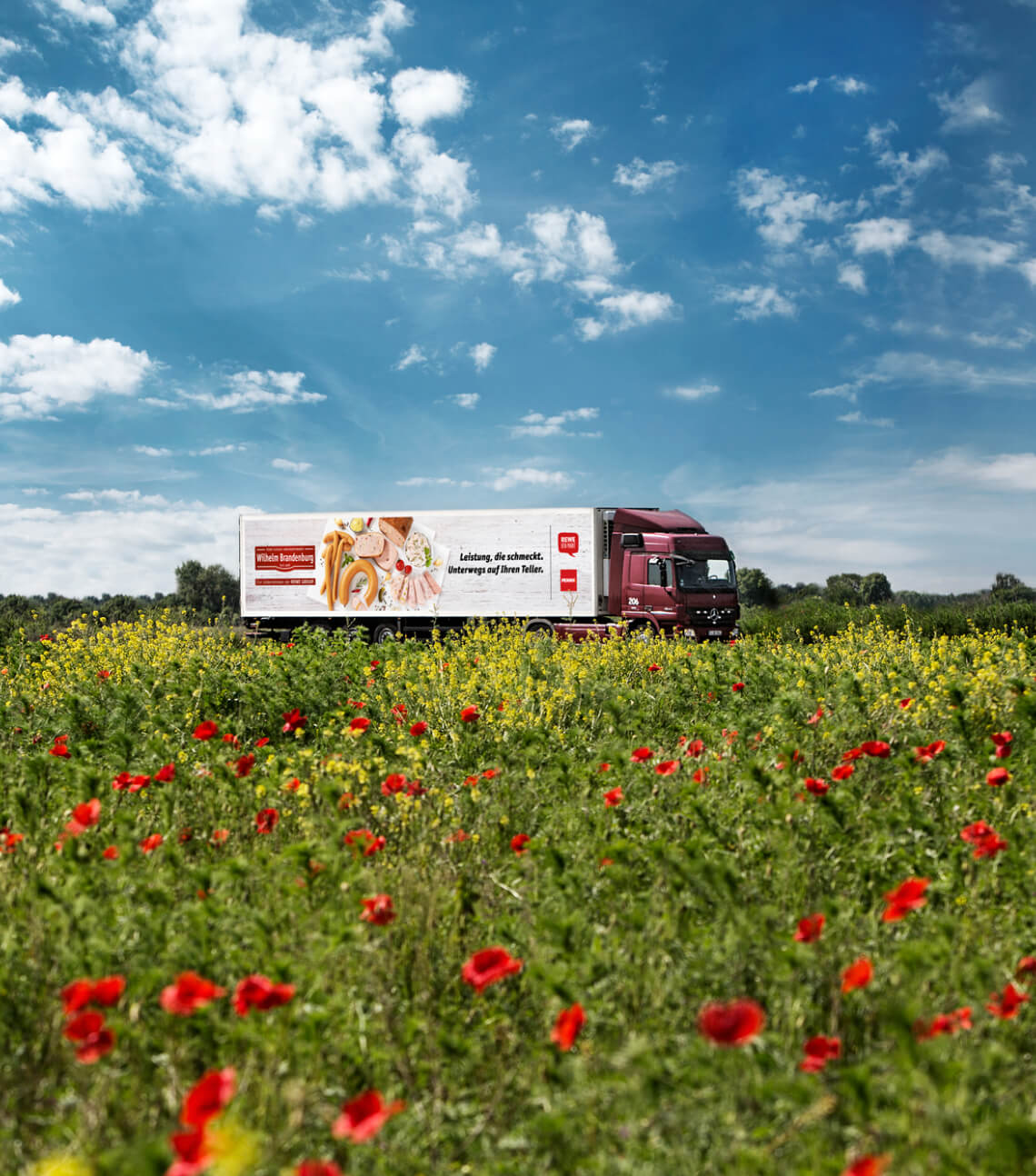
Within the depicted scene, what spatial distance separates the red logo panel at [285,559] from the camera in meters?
26.5

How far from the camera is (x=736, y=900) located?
11.9ft

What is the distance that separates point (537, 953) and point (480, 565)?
21290 mm

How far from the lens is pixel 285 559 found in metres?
26.8

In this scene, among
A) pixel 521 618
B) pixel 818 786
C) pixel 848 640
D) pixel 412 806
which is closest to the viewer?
pixel 818 786

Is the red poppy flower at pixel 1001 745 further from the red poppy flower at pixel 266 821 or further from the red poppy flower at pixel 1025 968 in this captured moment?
the red poppy flower at pixel 266 821

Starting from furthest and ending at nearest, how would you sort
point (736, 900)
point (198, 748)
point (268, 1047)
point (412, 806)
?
point (198, 748) → point (412, 806) → point (736, 900) → point (268, 1047)

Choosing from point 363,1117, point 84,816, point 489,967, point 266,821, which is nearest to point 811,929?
point 489,967

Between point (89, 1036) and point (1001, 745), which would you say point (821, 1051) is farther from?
point (1001, 745)

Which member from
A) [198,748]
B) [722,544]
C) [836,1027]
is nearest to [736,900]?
[836,1027]

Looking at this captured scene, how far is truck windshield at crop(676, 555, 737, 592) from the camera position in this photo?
21.5 meters

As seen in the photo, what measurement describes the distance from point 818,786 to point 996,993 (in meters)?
1.21

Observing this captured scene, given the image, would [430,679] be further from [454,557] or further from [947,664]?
[454,557]

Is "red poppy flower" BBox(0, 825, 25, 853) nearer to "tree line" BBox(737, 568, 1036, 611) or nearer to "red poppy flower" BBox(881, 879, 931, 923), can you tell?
"red poppy flower" BBox(881, 879, 931, 923)

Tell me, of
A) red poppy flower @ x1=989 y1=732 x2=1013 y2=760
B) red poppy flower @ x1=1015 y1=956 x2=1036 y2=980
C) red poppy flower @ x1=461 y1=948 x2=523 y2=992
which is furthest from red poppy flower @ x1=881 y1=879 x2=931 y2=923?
red poppy flower @ x1=989 y1=732 x2=1013 y2=760
